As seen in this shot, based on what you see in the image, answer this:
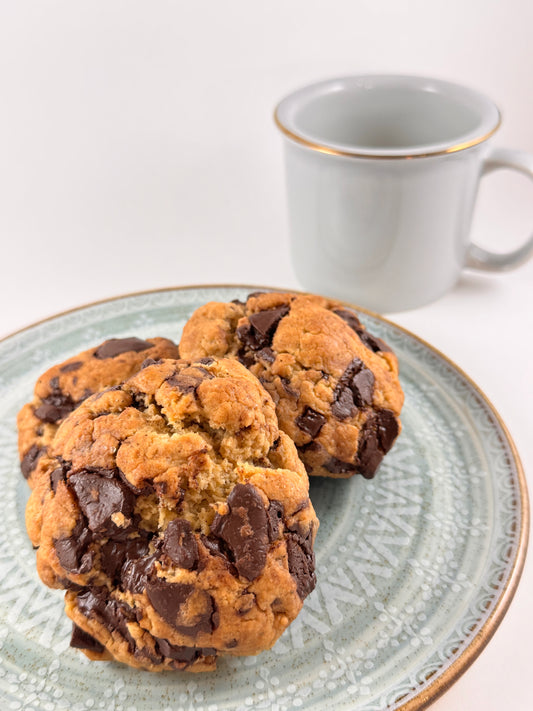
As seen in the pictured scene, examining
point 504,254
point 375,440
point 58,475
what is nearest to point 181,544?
point 58,475

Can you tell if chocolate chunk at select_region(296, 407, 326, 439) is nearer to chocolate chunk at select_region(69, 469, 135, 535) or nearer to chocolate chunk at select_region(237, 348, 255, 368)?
→ chocolate chunk at select_region(237, 348, 255, 368)

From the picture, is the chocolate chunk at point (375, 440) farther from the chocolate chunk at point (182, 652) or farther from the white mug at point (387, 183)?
the white mug at point (387, 183)

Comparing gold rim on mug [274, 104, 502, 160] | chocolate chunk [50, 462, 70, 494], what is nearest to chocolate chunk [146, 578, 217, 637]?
chocolate chunk [50, 462, 70, 494]

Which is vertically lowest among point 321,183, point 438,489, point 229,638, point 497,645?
point 497,645

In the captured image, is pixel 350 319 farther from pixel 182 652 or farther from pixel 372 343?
pixel 182 652

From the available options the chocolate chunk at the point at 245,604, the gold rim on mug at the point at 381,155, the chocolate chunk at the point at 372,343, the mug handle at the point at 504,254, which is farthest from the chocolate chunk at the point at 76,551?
the mug handle at the point at 504,254

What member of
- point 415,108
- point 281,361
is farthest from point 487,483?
point 415,108

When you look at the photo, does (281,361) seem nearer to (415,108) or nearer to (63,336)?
(63,336)
